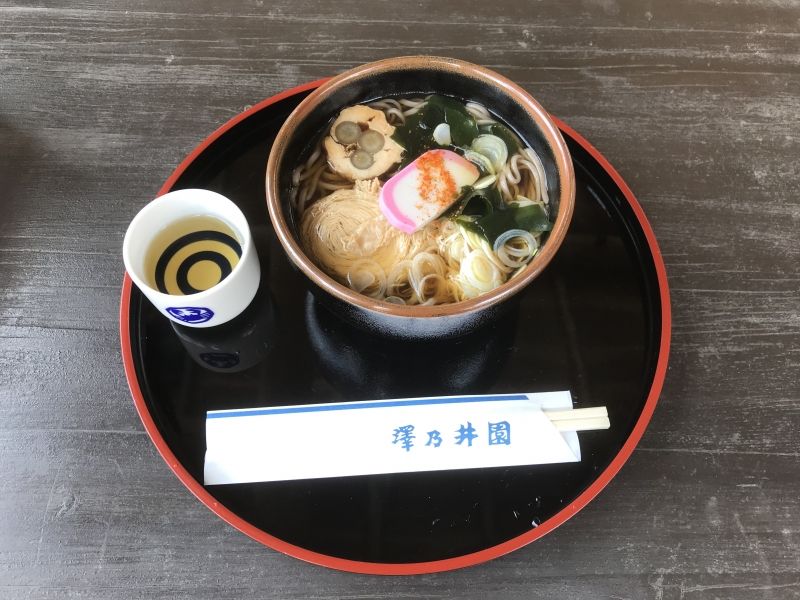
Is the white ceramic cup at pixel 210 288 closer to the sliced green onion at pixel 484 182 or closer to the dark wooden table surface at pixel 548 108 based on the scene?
the dark wooden table surface at pixel 548 108

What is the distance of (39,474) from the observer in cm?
123

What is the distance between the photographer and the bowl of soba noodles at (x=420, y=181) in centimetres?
123

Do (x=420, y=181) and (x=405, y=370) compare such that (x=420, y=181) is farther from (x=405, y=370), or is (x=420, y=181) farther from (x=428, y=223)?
(x=405, y=370)

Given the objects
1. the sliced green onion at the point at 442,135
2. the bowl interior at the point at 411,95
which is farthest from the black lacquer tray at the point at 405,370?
the sliced green onion at the point at 442,135

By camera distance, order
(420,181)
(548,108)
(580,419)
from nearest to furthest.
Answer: (580,419), (420,181), (548,108)

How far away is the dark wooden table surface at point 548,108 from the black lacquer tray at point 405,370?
11 centimetres

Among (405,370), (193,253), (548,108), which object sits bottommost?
(405,370)

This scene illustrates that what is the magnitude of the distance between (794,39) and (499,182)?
Result: 1206 millimetres

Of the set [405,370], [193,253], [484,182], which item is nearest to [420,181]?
[484,182]

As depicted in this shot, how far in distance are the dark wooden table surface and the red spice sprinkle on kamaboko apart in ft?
1.83

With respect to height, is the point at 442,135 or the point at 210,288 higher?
the point at 442,135

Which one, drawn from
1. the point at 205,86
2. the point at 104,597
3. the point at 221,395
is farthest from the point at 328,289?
the point at 205,86

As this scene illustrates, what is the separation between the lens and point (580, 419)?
3.81ft

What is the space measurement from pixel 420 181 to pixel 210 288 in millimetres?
499
